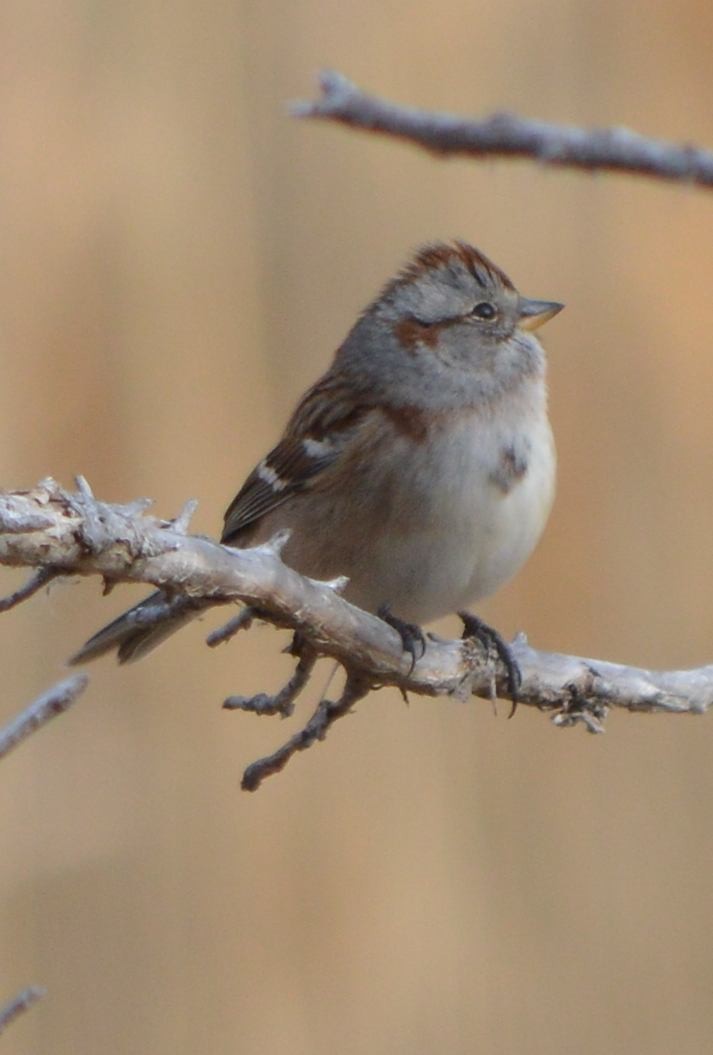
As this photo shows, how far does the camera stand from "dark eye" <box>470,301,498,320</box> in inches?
105

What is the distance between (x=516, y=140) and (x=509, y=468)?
1.74 m

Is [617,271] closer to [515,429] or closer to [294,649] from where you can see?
[515,429]

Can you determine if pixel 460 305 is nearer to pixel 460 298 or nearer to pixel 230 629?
pixel 460 298

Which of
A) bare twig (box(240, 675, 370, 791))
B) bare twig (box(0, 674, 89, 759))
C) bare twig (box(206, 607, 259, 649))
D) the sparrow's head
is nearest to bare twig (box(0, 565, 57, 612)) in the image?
bare twig (box(0, 674, 89, 759))

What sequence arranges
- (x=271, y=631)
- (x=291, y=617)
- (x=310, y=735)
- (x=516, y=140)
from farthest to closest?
1. (x=271, y=631)
2. (x=310, y=735)
3. (x=291, y=617)
4. (x=516, y=140)

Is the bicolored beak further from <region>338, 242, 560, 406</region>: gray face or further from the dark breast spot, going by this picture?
the dark breast spot

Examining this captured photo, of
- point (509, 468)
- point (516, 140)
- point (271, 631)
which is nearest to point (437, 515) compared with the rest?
point (509, 468)

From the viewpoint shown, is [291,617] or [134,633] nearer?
[291,617]

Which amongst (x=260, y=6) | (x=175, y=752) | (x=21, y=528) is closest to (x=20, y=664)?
(x=175, y=752)

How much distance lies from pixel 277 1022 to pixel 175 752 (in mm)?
550

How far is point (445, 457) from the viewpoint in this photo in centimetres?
241

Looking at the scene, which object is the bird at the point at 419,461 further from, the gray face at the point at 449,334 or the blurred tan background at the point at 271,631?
the blurred tan background at the point at 271,631

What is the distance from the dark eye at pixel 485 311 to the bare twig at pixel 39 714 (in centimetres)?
138

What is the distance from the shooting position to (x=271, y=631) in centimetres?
302
